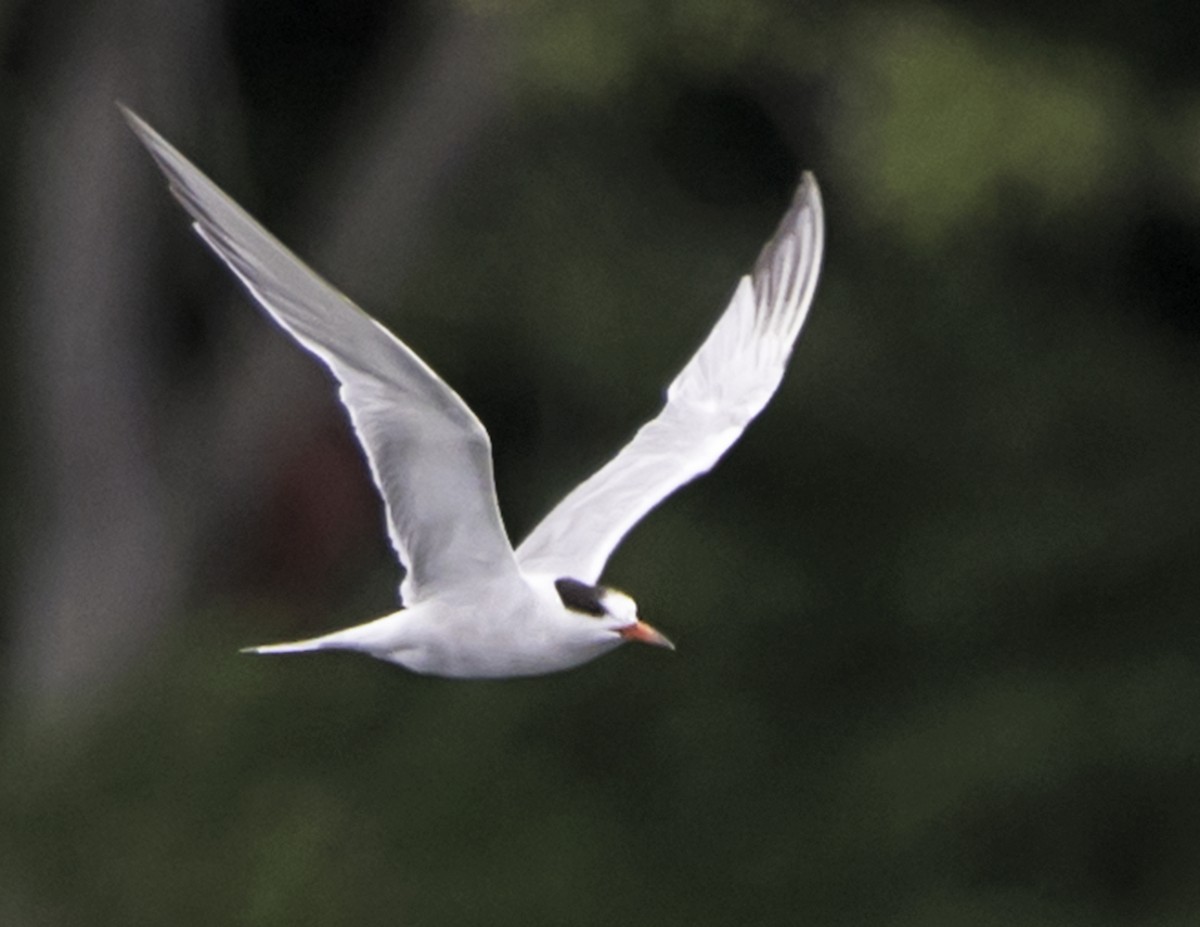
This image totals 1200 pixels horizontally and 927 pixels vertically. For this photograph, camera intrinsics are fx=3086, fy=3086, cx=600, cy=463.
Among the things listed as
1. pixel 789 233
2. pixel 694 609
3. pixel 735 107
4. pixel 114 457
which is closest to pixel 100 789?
pixel 114 457

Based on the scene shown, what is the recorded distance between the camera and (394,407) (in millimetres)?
5965

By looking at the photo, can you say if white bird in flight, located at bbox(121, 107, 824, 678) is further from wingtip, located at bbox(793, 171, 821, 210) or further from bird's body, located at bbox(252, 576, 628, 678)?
wingtip, located at bbox(793, 171, 821, 210)

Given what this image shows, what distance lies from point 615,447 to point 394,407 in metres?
6.84

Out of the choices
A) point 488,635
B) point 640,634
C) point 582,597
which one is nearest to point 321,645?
point 488,635

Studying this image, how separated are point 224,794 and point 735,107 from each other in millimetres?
3536

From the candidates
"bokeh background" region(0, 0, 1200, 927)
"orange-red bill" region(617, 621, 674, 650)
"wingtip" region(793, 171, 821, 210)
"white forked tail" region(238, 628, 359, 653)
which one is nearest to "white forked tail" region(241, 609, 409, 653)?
"white forked tail" region(238, 628, 359, 653)

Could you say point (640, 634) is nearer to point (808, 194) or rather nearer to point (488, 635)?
point (488, 635)

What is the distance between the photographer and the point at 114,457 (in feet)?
41.3

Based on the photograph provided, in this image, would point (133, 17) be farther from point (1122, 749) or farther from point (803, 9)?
Result: point (1122, 749)

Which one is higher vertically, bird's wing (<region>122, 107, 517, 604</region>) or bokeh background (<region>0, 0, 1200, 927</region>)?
bird's wing (<region>122, 107, 517, 604</region>)

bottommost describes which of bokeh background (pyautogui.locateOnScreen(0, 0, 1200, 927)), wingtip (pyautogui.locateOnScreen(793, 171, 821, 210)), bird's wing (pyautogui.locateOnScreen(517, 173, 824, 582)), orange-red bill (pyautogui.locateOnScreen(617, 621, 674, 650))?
bokeh background (pyautogui.locateOnScreen(0, 0, 1200, 927))

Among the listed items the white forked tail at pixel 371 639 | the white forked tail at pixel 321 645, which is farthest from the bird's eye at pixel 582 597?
the white forked tail at pixel 321 645

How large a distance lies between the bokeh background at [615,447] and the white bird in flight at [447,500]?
4235 millimetres

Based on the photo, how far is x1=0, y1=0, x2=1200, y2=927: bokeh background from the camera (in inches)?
444
